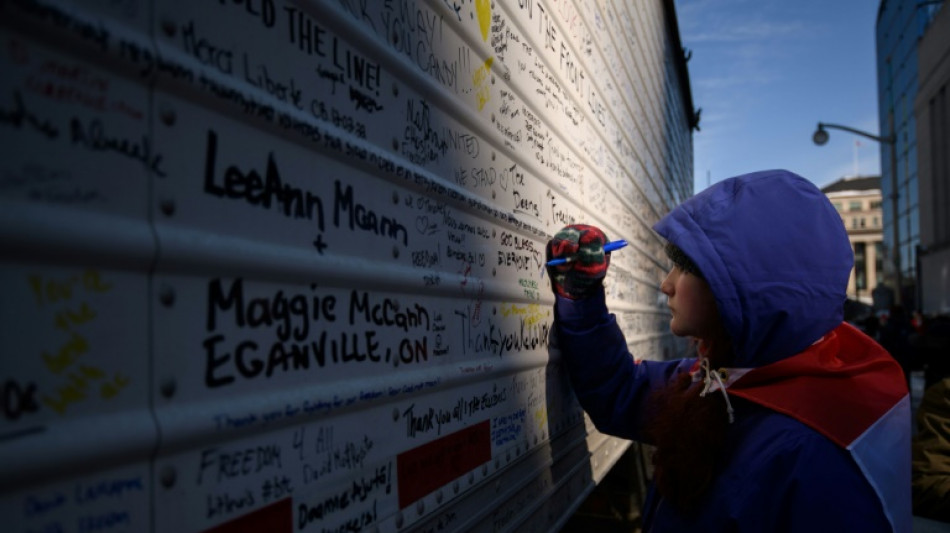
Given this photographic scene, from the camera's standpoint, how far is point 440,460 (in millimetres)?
1622

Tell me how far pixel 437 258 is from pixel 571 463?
147cm

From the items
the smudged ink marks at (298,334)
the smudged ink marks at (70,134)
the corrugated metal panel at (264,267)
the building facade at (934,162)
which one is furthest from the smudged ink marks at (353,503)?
the building facade at (934,162)

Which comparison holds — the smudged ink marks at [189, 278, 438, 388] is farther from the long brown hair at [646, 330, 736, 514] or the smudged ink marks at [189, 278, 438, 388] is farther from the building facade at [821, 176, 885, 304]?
the building facade at [821, 176, 885, 304]

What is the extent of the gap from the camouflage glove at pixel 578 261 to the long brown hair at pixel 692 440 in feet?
1.58

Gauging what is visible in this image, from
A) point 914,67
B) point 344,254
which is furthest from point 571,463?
point 914,67

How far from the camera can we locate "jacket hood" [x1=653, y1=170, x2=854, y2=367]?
1.78m

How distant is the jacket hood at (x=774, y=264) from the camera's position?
70.1 inches

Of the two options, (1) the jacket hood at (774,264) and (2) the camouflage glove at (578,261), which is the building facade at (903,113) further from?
(1) the jacket hood at (774,264)

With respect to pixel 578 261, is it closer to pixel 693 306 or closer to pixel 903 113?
pixel 693 306

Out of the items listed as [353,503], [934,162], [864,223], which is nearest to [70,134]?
[353,503]

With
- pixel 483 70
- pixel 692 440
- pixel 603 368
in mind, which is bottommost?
pixel 692 440

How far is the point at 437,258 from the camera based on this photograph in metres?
1.65

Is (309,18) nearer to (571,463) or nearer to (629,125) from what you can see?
(571,463)

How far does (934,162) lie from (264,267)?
1355 inches
